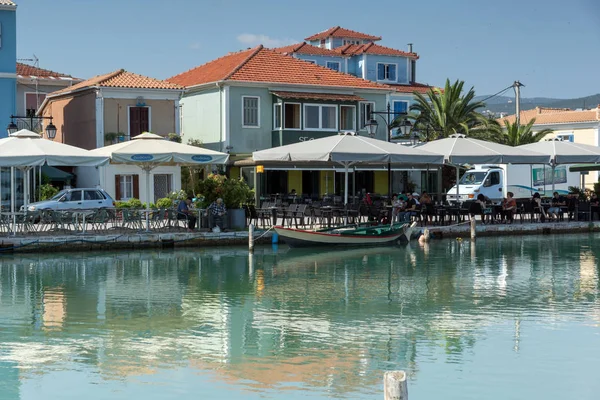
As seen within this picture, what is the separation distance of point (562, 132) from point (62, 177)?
4305 centimetres

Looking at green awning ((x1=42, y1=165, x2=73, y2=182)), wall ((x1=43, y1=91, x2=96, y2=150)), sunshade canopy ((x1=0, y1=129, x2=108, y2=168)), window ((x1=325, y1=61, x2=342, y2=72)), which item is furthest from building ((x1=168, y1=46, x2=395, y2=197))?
window ((x1=325, y1=61, x2=342, y2=72))

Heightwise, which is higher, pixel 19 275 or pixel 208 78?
pixel 208 78

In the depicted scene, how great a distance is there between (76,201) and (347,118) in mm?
18598

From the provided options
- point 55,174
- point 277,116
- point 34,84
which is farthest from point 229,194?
point 34,84

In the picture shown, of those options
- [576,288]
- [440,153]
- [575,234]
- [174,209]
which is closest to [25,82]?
[174,209]

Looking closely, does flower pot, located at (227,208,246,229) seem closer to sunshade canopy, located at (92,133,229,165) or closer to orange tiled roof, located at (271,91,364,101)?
sunshade canopy, located at (92,133,229,165)

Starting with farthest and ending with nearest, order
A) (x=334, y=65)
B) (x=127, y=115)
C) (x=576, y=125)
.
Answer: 1. (x=576, y=125)
2. (x=334, y=65)
3. (x=127, y=115)

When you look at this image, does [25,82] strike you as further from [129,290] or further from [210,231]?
A: [129,290]

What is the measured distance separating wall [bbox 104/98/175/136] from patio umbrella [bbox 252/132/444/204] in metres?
13.5

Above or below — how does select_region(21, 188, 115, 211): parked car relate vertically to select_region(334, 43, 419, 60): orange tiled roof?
below

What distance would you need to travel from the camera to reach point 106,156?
30.7 meters

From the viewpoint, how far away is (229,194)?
3325cm

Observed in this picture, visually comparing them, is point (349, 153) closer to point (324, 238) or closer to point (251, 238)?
point (324, 238)

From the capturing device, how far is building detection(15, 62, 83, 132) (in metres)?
52.7
